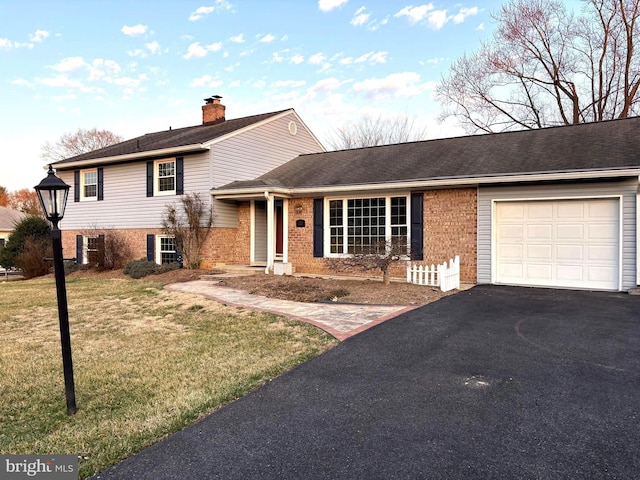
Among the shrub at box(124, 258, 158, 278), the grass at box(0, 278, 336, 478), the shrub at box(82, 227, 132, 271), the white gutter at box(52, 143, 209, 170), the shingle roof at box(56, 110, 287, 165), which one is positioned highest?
the shingle roof at box(56, 110, 287, 165)

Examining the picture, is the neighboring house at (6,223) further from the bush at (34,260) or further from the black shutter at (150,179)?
the black shutter at (150,179)

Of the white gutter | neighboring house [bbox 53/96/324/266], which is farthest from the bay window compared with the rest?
the white gutter

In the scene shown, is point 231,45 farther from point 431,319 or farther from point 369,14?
point 431,319

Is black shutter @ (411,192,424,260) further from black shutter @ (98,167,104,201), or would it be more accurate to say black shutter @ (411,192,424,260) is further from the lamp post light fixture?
black shutter @ (98,167,104,201)

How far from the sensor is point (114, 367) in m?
4.59

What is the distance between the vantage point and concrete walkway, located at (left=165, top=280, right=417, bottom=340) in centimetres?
605

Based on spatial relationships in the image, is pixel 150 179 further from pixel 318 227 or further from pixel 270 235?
pixel 318 227

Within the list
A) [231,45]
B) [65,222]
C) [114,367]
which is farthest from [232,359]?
[65,222]

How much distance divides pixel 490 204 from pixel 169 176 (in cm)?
1078

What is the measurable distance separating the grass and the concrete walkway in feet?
1.06

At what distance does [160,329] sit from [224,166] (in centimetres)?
897

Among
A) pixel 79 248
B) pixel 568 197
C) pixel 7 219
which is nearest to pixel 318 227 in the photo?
pixel 568 197

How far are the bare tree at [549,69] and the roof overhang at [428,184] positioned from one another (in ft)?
51.2

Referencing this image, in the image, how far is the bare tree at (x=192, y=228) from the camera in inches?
543
